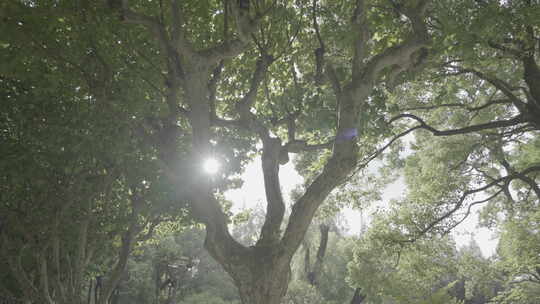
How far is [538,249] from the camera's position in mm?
13094

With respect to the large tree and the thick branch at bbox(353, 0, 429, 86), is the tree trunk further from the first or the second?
the thick branch at bbox(353, 0, 429, 86)

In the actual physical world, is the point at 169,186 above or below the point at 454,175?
below

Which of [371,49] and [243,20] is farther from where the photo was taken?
[371,49]

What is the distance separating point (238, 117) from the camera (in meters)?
9.23

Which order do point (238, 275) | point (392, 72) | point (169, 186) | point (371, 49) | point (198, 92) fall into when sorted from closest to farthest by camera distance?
point (238, 275), point (198, 92), point (392, 72), point (371, 49), point (169, 186)

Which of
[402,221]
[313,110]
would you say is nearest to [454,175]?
[402,221]

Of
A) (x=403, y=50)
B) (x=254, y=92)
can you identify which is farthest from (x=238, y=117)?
(x=403, y=50)

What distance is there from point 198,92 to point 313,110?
3.16 meters

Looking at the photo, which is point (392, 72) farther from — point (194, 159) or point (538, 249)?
point (538, 249)

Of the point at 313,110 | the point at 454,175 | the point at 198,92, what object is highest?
the point at 454,175

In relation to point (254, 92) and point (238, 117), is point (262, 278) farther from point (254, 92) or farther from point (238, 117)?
point (238, 117)

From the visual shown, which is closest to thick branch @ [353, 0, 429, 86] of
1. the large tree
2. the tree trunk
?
the large tree

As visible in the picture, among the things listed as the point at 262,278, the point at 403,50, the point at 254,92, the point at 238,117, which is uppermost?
the point at 238,117

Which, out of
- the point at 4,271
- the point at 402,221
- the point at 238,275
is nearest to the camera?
the point at 238,275
